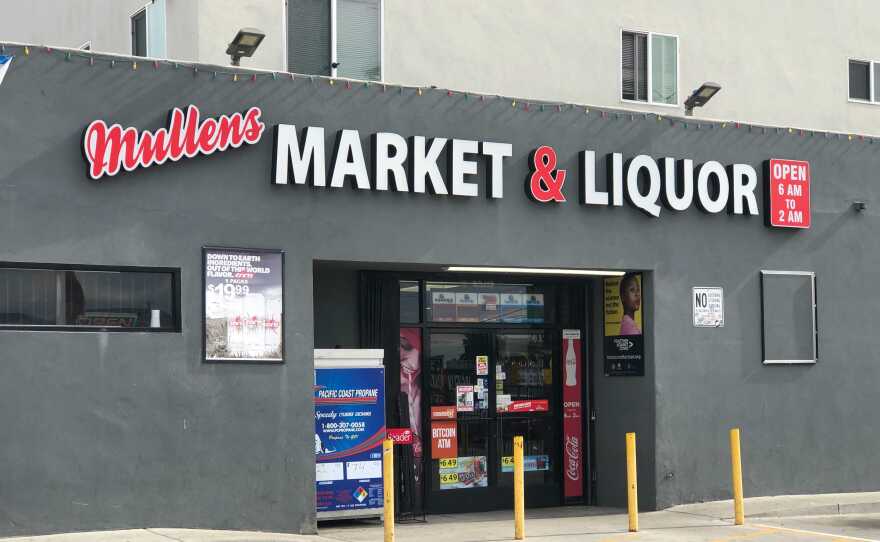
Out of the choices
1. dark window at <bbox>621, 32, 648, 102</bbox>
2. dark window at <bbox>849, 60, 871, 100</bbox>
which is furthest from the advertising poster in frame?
dark window at <bbox>849, 60, 871, 100</bbox>

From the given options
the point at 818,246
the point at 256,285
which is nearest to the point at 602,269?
the point at 818,246

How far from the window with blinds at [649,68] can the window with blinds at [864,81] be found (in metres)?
4.21

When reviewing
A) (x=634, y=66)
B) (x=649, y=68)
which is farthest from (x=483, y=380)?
(x=649, y=68)

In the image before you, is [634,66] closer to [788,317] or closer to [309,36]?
[788,317]

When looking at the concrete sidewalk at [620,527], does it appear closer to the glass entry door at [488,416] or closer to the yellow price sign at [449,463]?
the glass entry door at [488,416]

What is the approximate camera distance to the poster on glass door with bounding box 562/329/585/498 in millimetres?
18172

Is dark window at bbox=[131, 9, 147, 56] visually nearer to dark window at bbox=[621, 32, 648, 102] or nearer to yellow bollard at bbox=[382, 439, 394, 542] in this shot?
dark window at bbox=[621, 32, 648, 102]

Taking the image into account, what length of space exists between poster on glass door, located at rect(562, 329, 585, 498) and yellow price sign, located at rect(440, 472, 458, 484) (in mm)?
1810

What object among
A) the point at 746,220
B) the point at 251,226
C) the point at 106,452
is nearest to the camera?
the point at 106,452

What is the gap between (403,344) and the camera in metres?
16.9

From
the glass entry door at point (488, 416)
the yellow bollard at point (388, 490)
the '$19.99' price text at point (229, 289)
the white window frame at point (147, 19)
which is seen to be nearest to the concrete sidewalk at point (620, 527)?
the glass entry door at point (488, 416)

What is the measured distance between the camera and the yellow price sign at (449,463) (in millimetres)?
17172

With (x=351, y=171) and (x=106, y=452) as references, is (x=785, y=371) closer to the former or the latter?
(x=351, y=171)

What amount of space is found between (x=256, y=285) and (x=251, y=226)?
69 cm
